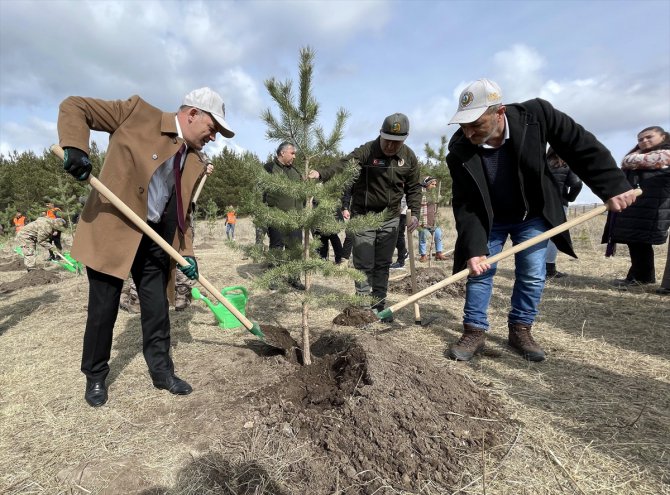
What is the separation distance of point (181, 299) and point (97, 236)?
2773 mm

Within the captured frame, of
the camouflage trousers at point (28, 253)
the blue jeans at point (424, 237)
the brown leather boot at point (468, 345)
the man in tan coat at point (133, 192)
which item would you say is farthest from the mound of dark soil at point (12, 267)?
the brown leather boot at point (468, 345)

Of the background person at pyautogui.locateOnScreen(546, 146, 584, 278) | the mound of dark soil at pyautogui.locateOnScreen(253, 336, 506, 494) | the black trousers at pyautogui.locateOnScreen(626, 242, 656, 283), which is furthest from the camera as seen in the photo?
the background person at pyautogui.locateOnScreen(546, 146, 584, 278)

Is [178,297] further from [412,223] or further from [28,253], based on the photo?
[28,253]

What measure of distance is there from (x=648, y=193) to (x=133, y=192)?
626 centimetres

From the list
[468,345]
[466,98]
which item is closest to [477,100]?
[466,98]

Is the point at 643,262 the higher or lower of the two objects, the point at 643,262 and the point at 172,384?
the higher

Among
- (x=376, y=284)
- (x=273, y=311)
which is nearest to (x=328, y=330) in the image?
(x=376, y=284)

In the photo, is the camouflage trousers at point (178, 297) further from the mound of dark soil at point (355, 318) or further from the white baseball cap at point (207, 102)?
the white baseball cap at point (207, 102)

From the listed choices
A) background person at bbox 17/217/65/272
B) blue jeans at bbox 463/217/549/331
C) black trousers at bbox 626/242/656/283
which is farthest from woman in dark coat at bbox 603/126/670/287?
background person at bbox 17/217/65/272

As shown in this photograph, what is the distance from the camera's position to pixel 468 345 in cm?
343

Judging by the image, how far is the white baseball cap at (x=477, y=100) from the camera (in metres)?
2.76

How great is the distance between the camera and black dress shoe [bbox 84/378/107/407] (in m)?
2.67

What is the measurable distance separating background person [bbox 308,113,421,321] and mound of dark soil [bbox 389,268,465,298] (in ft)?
5.35

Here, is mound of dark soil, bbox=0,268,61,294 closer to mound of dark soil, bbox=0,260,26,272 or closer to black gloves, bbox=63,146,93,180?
mound of dark soil, bbox=0,260,26,272
